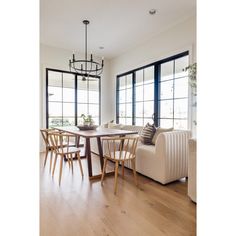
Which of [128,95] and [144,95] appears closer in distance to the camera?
[144,95]

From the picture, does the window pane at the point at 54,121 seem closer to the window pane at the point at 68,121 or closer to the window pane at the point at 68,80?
the window pane at the point at 68,121

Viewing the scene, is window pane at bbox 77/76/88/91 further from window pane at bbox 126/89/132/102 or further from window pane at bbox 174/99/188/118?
window pane at bbox 174/99/188/118

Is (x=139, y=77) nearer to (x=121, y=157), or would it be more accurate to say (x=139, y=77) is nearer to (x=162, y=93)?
(x=162, y=93)

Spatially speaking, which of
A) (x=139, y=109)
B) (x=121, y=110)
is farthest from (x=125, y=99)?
(x=139, y=109)

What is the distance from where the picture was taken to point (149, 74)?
192 inches

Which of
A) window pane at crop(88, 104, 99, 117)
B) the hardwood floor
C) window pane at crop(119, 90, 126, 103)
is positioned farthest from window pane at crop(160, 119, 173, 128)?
window pane at crop(88, 104, 99, 117)

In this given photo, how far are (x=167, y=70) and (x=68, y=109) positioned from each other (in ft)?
10.3

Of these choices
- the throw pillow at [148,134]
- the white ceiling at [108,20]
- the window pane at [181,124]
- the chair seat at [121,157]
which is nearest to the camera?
the chair seat at [121,157]

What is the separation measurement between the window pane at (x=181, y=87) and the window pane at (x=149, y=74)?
32.7 inches

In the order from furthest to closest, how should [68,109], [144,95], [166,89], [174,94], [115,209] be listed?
[68,109]
[144,95]
[166,89]
[174,94]
[115,209]

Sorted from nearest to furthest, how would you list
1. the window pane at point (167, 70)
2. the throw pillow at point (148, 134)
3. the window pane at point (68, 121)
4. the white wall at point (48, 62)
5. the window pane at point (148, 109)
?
the throw pillow at point (148, 134) < the window pane at point (167, 70) < the window pane at point (148, 109) < the white wall at point (48, 62) < the window pane at point (68, 121)

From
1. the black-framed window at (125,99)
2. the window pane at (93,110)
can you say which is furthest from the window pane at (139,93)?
the window pane at (93,110)

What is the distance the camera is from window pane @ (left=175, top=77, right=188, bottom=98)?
12.9 feet

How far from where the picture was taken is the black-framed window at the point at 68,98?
5277 millimetres
